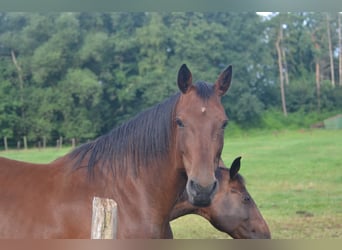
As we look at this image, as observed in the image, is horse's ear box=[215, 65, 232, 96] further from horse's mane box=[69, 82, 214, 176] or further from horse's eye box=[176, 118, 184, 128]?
horse's eye box=[176, 118, 184, 128]

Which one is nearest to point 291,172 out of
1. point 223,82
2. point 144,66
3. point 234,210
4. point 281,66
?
point 281,66

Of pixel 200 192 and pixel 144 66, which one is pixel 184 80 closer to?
pixel 200 192

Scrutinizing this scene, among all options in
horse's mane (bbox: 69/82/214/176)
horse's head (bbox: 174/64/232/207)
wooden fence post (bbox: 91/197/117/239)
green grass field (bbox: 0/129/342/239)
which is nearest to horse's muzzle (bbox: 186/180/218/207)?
horse's head (bbox: 174/64/232/207)

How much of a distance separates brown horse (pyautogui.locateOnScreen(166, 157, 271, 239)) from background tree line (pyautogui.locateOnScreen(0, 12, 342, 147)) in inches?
79.3

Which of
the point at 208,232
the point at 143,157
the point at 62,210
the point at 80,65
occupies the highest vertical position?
the point at 80,65

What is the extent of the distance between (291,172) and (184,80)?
3.04 m

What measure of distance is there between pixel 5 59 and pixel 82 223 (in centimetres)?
317

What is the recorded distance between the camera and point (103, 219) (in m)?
0.98

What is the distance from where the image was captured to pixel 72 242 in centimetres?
85

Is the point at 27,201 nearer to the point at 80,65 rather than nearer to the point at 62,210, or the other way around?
the point at 62,210

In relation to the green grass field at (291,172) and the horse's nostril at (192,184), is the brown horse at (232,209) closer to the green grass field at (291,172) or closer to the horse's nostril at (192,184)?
the horse's nostril at (192,184)

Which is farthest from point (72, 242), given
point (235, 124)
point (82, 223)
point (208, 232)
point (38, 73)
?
point (38, 73)

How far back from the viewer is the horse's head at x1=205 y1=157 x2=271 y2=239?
2033 millimetres

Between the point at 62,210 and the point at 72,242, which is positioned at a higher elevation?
the point at 72,242
